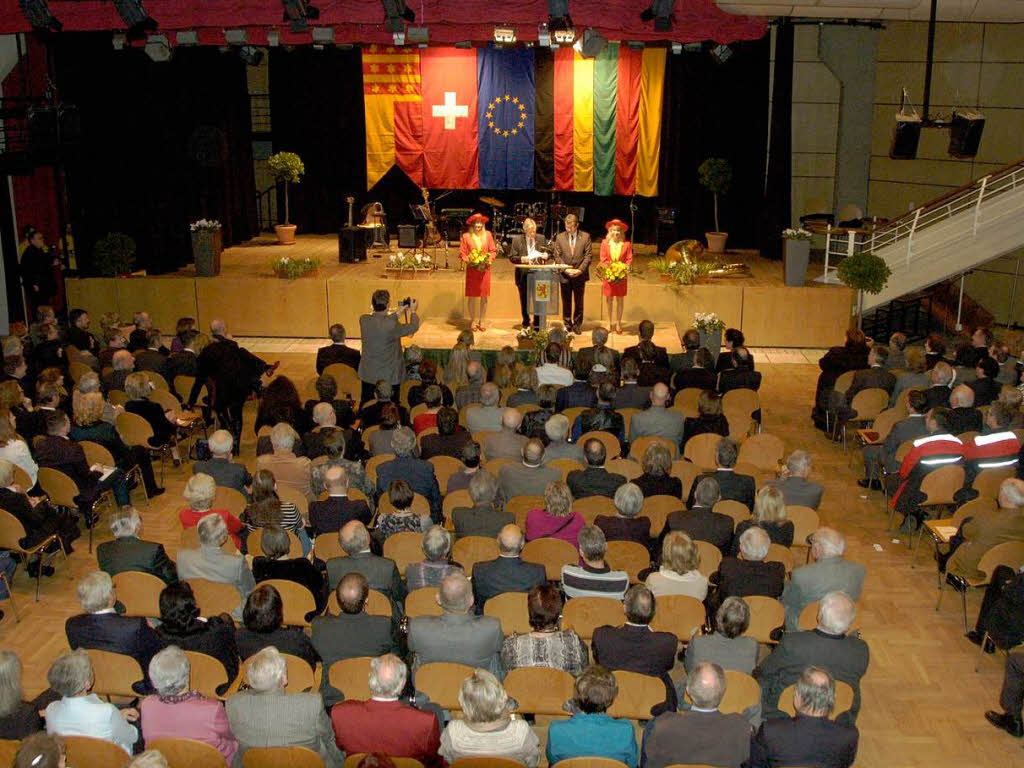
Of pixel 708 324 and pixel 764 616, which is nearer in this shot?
pixel 764 616

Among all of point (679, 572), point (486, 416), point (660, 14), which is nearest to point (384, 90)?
point (660, 14)

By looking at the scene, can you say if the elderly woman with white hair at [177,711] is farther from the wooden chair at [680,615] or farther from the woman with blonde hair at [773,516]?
the woman with blonde hair at [773,516]

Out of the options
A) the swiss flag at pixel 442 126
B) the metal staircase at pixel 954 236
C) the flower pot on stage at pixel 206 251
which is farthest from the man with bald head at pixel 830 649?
the swiss flag at pixel 442 126

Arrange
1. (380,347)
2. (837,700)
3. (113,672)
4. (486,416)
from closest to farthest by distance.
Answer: (837,700), (113,672), (486,416), (380,347)

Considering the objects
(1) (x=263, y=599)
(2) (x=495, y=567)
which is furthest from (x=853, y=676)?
(1) (x=263, y=599)

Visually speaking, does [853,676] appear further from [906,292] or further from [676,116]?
[676,116]

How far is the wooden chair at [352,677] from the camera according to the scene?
5266 mm

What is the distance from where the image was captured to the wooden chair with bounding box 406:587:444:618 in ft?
19.5

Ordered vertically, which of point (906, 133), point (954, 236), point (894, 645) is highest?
point (906, 133)

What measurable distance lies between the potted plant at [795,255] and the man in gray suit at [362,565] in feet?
33.5

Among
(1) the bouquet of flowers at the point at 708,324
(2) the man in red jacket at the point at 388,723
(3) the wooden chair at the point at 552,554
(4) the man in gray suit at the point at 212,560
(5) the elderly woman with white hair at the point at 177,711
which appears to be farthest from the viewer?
(1) the bouquet of flowers at the point at 708,324

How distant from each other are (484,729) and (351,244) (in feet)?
43.8

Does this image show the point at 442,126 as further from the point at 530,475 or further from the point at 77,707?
the point at 77,707

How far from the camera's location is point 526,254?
14.0 meters
